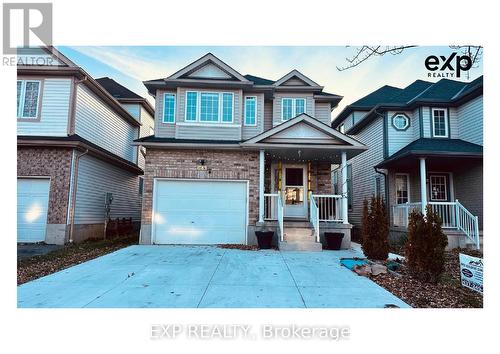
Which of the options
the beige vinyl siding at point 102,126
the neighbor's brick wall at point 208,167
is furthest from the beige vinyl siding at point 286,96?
the beige vinyl siding at point 102,126

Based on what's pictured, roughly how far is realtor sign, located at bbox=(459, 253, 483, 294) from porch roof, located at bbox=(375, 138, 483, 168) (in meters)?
5.72

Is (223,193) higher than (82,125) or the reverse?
the reverse

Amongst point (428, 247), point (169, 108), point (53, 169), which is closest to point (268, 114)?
point (169, 108)

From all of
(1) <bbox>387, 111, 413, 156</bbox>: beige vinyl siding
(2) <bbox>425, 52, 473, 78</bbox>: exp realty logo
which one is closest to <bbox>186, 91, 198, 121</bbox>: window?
(2) <bbox>425, 52, 473, 78</bbox>: exp realty logo

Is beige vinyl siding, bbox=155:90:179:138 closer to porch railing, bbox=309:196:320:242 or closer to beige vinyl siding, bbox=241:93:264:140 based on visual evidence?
beige vinyl siding, bbox=241:93:264:140

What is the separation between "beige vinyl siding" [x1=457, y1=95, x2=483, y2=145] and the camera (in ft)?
35.8

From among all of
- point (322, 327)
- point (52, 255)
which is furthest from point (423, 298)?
point (52, 255)

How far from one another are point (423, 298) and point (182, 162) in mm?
7731

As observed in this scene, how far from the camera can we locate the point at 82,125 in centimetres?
1123

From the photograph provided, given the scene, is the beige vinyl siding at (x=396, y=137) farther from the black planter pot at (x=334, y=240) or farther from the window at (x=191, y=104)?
the window at (x=191, y=104)

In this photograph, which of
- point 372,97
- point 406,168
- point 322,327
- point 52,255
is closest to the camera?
point 322,327

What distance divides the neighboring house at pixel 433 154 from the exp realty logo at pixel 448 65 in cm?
316

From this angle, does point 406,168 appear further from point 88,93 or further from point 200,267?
point 88,93

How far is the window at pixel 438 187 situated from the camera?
12000 millimetres
